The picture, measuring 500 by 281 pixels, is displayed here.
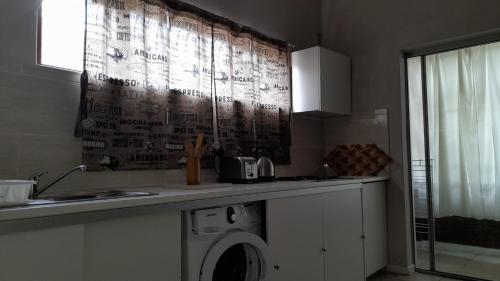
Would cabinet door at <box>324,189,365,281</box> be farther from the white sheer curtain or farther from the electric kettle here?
the white sheer curtain

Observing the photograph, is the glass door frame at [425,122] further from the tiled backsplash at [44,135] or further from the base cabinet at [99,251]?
the base cabinet at [99,251]

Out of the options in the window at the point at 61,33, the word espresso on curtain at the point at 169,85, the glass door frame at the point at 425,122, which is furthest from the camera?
the glass door frame at the point at 425,122

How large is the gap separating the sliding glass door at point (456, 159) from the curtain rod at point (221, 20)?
4.27ft

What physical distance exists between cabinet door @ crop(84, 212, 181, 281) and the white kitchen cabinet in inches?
25.0

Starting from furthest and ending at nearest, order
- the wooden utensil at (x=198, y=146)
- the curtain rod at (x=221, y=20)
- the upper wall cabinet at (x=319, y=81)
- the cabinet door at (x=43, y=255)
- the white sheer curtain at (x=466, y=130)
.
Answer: the upper wall cabinet at (x=319, y=81) < the white sheer curtain at (x=466, y=130) < the curtain rod at (x=221, y=20) < the wooden utensil at (x=198, y=146) < the cabinet door at (x=43, y=255)

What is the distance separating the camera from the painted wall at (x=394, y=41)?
2.92m

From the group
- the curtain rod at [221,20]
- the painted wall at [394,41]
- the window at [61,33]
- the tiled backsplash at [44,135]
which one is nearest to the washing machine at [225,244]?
the tiled backsplash at [44,135]

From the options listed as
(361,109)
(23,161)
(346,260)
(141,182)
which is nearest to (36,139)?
(23,161)

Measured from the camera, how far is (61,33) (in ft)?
6.15

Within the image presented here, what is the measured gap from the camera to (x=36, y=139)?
1712 mm

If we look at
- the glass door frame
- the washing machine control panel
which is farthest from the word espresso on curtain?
the glass door frame

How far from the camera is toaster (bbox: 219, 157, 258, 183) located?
234 cm

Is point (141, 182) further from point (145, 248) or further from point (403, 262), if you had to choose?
point (403, 262)

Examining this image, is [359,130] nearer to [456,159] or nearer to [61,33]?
[456,159]
